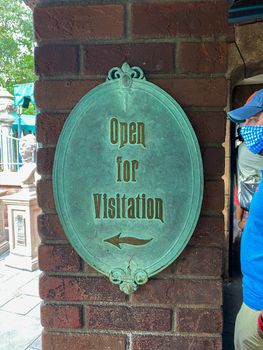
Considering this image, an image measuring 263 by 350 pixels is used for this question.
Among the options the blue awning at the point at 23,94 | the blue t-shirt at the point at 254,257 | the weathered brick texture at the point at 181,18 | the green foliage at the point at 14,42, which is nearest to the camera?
the weathered brick texture at the point at 181,18

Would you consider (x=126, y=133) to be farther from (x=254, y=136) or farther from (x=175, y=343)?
(x=175, y=343)

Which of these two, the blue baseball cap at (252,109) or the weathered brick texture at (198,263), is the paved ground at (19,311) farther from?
the blue baseball cap at (252,109)

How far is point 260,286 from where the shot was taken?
1.27 m

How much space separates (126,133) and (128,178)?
5.2 inches

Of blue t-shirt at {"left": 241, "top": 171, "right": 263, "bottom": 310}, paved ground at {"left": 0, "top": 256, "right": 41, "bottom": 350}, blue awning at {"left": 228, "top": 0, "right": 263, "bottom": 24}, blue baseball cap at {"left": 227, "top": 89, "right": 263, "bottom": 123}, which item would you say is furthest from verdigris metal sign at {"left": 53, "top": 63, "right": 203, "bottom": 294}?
blue awning at {"left": 228, "top": 0, "right": 263, "bottom": 24}

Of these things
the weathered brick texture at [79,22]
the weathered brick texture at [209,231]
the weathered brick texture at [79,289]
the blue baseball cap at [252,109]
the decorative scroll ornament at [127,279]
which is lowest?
the weathered brick texture at [79,289]

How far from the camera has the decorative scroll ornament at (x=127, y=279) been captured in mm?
1072

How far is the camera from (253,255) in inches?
51.9

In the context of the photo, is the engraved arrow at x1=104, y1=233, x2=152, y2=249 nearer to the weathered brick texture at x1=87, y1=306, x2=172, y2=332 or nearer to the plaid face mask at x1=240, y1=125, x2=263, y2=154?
the weathered brick texture at x1=87, y1=306, x2=172, y2=332

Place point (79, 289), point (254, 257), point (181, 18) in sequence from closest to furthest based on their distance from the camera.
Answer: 1. point (181, 18)
2. point (79, 289)
3. point (254, 257)

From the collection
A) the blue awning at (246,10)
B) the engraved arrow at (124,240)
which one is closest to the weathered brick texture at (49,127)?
the engraved arrow at (124,240)

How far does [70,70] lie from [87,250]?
54cm

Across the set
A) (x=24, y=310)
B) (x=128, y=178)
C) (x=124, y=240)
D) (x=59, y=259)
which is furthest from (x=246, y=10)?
(x=24, y=310)

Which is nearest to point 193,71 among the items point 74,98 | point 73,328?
point 74,98
